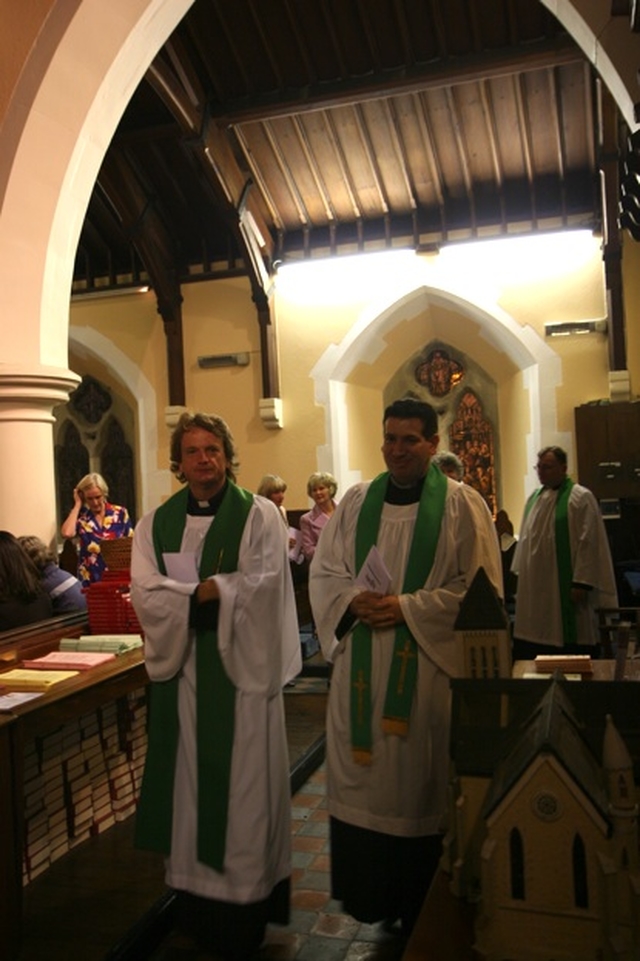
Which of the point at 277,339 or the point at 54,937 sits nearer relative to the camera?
the point at 54,937

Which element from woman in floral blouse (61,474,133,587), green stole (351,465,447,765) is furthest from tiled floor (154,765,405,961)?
woman in floral blouse (61,474,133,587)

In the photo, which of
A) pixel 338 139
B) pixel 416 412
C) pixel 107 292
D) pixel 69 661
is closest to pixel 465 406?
pixel 338 139

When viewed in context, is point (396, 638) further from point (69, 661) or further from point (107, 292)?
point (107, 292)

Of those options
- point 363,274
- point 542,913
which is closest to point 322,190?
point 363,274

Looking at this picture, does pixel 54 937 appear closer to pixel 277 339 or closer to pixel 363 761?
pixel 363 761

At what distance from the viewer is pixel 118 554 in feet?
14.8

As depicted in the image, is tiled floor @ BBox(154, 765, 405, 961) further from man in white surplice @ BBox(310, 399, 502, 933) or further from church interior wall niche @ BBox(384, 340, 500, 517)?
church interior wall niche @ BBox(384, 340, 500, 517)

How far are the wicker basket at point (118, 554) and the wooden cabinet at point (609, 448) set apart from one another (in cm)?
611

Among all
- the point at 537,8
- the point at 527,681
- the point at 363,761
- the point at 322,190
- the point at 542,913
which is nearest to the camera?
the point at 542,913

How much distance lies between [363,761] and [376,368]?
8601 millimetres

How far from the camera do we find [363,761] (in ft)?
9.65

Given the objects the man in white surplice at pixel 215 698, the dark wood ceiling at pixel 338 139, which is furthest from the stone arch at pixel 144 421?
the man in white surplice at pixel 215 698

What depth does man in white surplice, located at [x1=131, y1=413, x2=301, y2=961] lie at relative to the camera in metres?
2.90

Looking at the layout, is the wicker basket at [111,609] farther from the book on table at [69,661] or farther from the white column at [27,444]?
the white column at [27,444]
